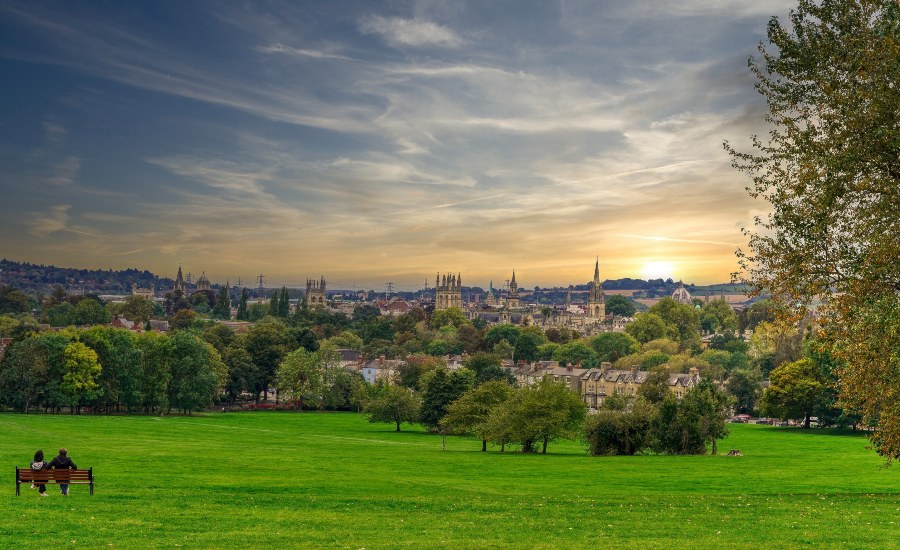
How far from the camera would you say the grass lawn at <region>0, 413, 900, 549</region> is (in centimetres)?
1858

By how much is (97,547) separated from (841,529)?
17.3 metres

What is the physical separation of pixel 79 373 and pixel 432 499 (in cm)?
6430

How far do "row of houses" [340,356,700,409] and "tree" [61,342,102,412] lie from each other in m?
50.5

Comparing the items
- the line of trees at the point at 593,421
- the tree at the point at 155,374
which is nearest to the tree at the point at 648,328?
the tree at the point at 155,374

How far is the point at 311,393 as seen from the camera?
104 meters

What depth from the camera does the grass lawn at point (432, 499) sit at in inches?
731

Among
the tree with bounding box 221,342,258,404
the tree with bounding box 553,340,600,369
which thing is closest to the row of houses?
the tree with bounding box 553,340,600,369

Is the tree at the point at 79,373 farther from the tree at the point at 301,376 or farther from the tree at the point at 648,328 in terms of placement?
the tree at the point at 648,328

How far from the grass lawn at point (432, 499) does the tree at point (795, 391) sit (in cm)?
3178

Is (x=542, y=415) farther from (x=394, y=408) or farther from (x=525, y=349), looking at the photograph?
(x=525, y=349)

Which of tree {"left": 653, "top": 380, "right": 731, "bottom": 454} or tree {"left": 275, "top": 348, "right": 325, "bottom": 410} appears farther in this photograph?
tree {"left": 275, "top": 348, "right": 325, "bottom": 410}

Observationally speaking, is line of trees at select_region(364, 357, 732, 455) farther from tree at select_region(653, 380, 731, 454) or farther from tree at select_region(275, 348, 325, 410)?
tree at select_region(275, 348, 325, 410)

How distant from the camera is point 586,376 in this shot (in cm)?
13638

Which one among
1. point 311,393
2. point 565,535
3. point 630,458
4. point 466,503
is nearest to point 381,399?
point 311,393
